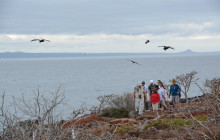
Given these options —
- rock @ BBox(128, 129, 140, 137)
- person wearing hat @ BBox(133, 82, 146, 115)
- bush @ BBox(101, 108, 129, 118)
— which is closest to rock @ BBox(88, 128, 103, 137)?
rock @ BBox(128, 129, 140, 137)

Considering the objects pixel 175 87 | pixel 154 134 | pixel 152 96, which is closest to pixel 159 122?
pixel 154 134

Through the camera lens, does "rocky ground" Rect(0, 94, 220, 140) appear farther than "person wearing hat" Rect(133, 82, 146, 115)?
No

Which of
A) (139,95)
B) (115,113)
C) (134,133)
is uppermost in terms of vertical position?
(139,95)

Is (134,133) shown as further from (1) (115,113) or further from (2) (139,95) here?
(1) (115,113)

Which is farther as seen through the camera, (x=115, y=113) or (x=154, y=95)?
(x=115, y=113)

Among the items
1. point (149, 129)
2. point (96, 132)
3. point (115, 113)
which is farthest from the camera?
point (115, 113)

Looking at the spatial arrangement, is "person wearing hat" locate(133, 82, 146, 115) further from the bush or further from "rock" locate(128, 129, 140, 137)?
"rock" locate(128, 129, 140, 137)

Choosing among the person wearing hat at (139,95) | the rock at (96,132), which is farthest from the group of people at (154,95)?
the rock at (96,132)

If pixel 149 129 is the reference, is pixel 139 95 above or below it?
above

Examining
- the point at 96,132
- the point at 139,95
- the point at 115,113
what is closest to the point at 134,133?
the point at 96,132

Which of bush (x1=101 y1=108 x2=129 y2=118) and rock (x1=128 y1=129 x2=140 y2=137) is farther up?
rock (x1=128 y1=129 x2=140 y2=137)

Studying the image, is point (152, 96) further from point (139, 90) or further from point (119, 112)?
point (119, 112)

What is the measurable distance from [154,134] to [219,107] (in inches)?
101

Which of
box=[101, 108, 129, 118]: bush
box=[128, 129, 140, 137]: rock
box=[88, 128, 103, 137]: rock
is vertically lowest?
box=[101, 108, 129, 118]: bush
